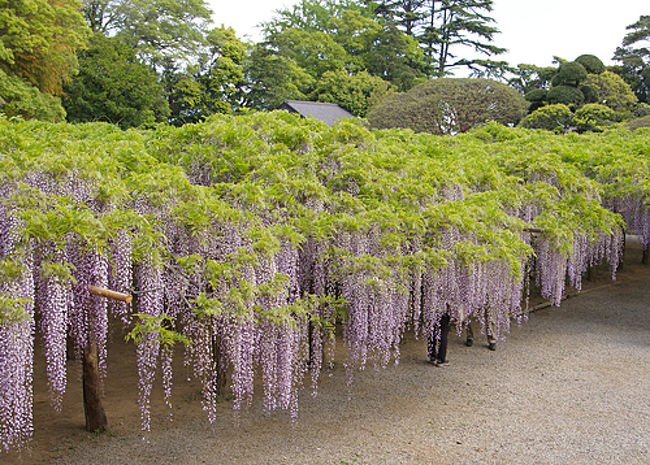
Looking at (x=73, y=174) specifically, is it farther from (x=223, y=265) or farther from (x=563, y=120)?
(x=563, y=120)

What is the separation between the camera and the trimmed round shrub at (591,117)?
23.5m

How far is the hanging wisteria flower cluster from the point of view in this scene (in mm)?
5305

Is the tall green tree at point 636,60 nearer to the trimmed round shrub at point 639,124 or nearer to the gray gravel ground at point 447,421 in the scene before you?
the trimmed round shrub at point 639,124

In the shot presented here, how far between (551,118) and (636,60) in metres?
13.3

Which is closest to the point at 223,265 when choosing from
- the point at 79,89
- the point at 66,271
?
the point at 66,271

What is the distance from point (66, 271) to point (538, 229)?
27.2 ft

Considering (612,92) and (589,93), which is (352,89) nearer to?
(589,93)

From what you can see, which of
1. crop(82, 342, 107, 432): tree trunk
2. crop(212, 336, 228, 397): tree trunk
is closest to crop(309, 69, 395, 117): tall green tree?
crop(212, 336, 228, 397): tree trunk

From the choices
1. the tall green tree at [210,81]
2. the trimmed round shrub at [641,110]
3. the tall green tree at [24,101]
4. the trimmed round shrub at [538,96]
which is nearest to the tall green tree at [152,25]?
the tall green tree at [210,81]

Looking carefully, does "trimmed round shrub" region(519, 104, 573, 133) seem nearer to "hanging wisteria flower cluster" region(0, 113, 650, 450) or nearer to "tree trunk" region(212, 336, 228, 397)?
"hanging wisteria flower cluster" region(0, 113, 650, 450)

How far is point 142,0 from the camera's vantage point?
27984 mm

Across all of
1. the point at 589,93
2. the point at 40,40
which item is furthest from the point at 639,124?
the point at 40,40

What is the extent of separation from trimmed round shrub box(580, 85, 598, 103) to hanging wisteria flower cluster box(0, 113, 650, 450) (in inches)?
685

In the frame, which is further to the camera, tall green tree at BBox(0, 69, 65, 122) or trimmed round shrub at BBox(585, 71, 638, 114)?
trimmed round shrub at BBox(585, 71, 638, 114)
